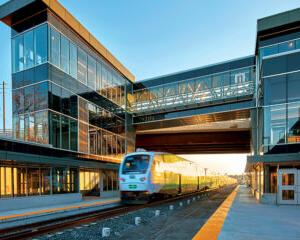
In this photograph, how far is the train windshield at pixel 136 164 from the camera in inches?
755

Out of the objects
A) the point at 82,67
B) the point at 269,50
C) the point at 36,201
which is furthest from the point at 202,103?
the point at 36,201

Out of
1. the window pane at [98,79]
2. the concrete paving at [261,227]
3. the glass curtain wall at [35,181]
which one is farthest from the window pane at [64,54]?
the concrete paving at [261,227]

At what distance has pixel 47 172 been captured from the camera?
20.1 metres

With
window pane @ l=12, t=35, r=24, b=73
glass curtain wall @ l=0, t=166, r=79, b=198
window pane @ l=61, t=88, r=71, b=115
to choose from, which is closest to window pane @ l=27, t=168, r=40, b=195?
glass curtain wall @ l=0, t=166, r=79, b=198

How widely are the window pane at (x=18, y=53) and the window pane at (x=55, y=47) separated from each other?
3000 millimetres

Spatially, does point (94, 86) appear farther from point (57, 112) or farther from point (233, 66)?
point (233, 66)

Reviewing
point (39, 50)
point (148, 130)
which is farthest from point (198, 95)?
point (39, 50)

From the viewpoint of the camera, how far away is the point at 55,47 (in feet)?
74.0

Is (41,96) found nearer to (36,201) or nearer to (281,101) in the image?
(36,201)

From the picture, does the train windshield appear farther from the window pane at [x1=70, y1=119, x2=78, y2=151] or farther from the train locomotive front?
the window pane at [x1=70, y1=119, x2=78, y2=151]

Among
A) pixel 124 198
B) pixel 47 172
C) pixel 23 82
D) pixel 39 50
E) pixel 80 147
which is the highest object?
pixel 39 50

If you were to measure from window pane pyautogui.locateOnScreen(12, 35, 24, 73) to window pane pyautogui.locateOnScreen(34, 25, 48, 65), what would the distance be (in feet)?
5.63

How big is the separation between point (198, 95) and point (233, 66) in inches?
173

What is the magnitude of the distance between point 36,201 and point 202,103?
17941mm
